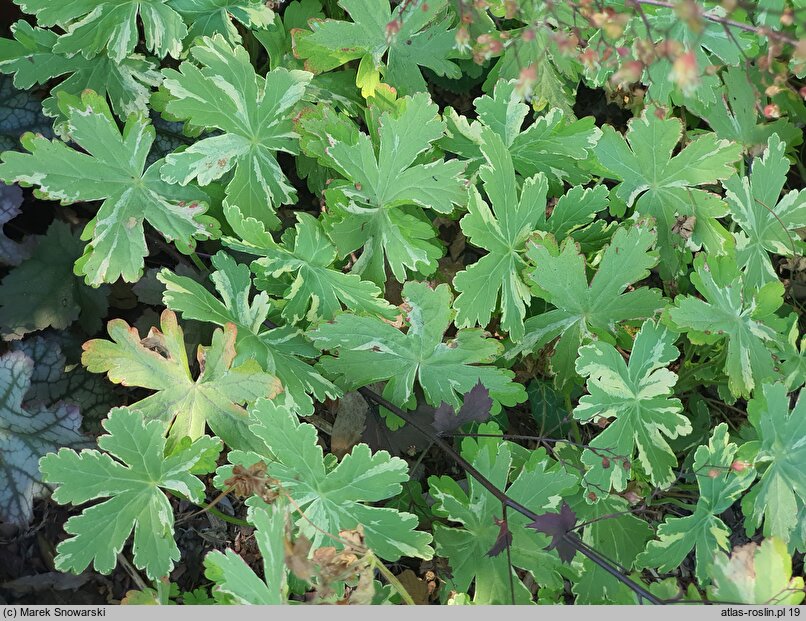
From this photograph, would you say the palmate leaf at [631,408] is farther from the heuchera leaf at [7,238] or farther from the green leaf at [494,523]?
the heuchera leaf at [7,238]

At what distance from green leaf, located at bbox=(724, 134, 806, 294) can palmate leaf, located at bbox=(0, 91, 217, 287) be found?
5.25ft

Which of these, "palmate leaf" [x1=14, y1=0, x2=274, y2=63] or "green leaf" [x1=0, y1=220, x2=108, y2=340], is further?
"green leaf" [x1=0, y1=220, x2=108, y2=340]

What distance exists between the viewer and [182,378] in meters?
1.79

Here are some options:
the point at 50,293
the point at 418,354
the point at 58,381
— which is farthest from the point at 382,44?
the point at 58,381

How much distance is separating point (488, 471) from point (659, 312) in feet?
2.26

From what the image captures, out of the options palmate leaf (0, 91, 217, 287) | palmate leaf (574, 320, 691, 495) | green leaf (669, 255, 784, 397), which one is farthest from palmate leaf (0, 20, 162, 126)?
green leaf (669, 255, 784, 397)

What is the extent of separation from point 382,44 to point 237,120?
0.49 m

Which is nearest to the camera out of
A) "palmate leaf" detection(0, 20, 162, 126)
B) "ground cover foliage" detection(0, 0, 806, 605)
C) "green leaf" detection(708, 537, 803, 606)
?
"green leaf" detection(708, 537, 803, 606)

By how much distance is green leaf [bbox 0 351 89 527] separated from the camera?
1.78m

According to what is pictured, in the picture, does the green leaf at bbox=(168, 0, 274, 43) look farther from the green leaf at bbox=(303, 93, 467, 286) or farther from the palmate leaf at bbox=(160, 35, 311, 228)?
the green leaf at bbox=(303, 93, 467, 286)

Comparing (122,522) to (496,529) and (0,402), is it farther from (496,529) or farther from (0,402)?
(496,529)

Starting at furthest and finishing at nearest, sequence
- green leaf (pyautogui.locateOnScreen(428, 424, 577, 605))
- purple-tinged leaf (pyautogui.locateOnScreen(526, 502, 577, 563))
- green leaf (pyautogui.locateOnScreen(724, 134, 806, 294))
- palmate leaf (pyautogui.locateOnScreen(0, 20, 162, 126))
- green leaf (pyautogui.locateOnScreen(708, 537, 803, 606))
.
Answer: green leaf (pyautogui.locateOnScreen(724, 134, 806, 294)) < palmate leaf (pyautogui.locateOnScreen(0, 20, 162, 126)) < green leaf (pyautogui.locateOnScreen(428, 424, 577, 605)) < purple-tinged leaf (pyautogui.locateOnScreen(526, 502, 577, 563)) < green leaf (pyautogui.locateOnScreen(708, 537, 803, 606))

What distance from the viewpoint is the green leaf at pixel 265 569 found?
145cm

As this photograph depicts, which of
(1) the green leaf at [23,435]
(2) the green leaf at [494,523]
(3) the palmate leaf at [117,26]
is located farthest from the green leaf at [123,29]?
(2) the green leaf at [494,523]
